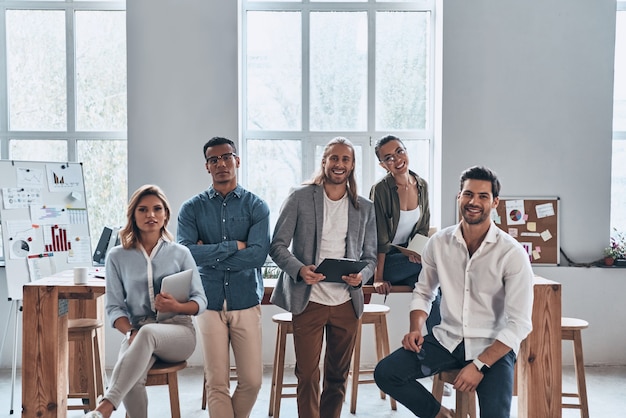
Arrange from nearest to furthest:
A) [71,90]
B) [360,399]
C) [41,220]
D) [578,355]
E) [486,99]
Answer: [578,355] → [360,399] → [41,220] → [486,99] → [71,90]

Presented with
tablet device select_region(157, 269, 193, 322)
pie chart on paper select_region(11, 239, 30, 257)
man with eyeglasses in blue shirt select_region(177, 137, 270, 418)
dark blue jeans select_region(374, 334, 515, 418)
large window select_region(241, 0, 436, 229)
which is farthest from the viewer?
large window select_region(241, 0, 436, 229)

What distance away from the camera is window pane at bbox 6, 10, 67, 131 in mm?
4977

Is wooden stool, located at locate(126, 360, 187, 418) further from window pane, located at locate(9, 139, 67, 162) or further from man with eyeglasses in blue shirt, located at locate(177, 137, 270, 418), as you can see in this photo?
window pane, located at locate(9, 139, 67, 162)

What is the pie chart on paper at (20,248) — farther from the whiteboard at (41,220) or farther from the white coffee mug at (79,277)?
the white coffee mug at (79,277)

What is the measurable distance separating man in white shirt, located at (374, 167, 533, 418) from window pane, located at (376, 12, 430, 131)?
89.5 inches

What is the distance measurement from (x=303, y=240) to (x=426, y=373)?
85cm

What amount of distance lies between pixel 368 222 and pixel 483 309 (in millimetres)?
715

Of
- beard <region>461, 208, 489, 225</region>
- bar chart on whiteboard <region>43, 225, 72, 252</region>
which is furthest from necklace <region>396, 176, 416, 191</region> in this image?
bar chart on whiteboard <region>43, 225, 72, 252</region>

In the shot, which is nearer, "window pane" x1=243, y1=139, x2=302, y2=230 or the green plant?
the green plant

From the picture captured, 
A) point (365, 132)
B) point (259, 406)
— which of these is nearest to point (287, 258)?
point (259, 406)

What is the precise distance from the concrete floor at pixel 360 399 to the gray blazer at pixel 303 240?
108 cm

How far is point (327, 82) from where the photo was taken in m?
5.00

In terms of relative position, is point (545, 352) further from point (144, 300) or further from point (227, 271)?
point (144, 300)

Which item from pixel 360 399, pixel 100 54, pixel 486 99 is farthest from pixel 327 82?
pixel 360 399
